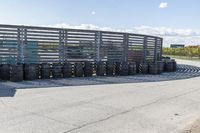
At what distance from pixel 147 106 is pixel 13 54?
28.1 feet

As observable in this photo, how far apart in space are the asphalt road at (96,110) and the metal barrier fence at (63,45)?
4761 millimetres

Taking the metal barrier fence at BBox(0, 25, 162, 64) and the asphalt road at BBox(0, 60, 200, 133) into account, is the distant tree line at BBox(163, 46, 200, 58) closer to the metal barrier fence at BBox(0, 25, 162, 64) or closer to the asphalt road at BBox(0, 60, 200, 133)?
the metal barrier fence at BBox(0, 25, 162, 64)

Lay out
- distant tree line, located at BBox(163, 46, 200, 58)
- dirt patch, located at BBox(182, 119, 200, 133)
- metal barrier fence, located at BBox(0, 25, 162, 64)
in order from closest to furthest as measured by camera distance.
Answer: dirt patch, located at BBox(182, 119, 200, 133) → metal barrier fence, located at BBox(0, 25, 162, 64) → distant tree line, located at BBox(163, 46, 200, 58)

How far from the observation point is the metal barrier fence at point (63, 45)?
15023 mm

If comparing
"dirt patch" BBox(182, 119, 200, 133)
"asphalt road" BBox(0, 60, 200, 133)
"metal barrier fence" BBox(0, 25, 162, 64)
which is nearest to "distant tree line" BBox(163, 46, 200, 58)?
"metal barrier fence" BBox(0, 25, 162, 64)

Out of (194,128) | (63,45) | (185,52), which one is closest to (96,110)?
(194,128)

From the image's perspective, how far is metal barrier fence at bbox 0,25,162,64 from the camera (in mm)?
15023

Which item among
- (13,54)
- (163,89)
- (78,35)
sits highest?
(78,35)

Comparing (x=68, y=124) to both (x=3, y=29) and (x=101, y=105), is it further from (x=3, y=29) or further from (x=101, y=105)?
(x=3, y=29)

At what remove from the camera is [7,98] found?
9.11 meters

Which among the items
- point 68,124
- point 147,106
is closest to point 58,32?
point 147,106

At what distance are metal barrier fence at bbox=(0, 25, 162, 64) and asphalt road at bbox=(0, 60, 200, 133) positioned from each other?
476 cm

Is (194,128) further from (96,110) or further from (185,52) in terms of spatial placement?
(185,52)

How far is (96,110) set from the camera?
26.1ft
